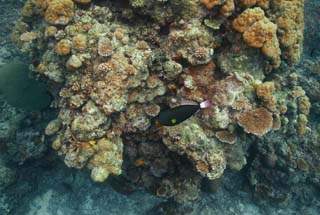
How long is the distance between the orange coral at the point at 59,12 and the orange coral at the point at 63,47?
0.34m

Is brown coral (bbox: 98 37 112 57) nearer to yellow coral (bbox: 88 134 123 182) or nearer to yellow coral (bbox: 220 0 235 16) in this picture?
yellow coral (bbox: 88 134 123 182)

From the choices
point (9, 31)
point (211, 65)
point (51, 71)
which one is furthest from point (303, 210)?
point (9, 31)

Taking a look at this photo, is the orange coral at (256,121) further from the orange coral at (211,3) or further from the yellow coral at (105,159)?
the yellow coral at (105,159)

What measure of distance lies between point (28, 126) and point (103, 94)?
3146 millimetres

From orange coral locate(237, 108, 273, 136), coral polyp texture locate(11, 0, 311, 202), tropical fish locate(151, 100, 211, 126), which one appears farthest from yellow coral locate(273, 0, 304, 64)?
tropical fish locate(151, 100, 211, 126)

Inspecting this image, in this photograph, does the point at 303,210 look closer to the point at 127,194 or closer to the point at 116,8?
the point at 127,194

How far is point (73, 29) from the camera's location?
4445 millimetres

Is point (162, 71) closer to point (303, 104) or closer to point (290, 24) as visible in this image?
point (290, 24)

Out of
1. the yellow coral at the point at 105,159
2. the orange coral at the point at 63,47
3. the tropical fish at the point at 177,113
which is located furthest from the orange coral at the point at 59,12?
the tropical fish at the point at 177,113

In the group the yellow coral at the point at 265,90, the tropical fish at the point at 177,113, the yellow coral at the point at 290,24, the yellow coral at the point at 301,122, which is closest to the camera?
the tropical fish at the point at 177,113

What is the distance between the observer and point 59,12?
4.42 metres

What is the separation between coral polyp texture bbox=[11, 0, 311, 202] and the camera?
4203 millimetres

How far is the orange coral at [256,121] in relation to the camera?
4.39m

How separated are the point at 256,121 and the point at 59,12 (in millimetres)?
3423
